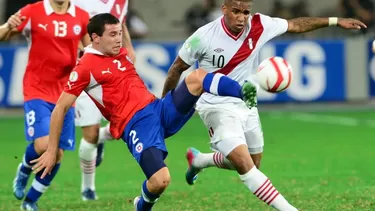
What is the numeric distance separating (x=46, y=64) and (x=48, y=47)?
179mm

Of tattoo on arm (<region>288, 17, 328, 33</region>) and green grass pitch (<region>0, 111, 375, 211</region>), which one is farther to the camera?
green grass pitch (<region>0, 111, 375, 211</region>)

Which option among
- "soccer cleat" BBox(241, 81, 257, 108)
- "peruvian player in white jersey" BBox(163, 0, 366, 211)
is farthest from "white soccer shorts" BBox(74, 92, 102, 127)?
"soccer cleat" BBox(241, 81, 257, 108)

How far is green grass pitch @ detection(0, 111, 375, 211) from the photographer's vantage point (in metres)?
10.6

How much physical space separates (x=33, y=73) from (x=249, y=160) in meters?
2.88

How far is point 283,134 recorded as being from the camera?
60.2ft

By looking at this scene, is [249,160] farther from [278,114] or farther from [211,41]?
[278,114]

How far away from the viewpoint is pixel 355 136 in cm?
1775

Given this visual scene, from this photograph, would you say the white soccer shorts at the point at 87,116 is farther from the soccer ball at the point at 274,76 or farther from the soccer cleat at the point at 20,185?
the soccer ball at the point at 274,76

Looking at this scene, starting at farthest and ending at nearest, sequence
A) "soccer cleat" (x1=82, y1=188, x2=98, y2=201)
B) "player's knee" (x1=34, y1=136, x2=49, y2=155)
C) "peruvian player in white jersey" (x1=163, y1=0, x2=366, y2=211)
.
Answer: "soccer cleat" (x1=82, y1=188, x2=98, y2=201)
"player's knee" (x1=34, y1=136, x2=49, y2=155)
"peruvian player in white jersey" (x1=163, y1=0, x2=366, y2=211)

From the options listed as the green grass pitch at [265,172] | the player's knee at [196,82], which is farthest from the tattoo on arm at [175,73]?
the green grass pitch at [265,172]

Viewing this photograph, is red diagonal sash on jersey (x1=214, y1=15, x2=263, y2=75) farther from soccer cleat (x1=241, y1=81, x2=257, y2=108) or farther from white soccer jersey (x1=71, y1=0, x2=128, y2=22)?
white soccer jersey (x1=71, y1=0, x2=128, y2=22)

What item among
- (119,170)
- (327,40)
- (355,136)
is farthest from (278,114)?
(119,170)

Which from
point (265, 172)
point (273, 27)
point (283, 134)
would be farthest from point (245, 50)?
point (283, 134)

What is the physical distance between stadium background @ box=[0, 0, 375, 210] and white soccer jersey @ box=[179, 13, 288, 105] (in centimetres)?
145
